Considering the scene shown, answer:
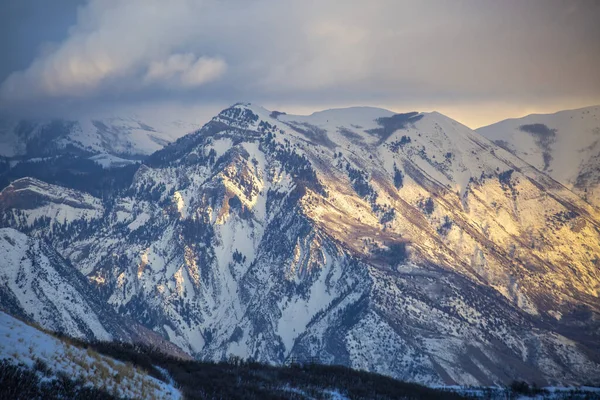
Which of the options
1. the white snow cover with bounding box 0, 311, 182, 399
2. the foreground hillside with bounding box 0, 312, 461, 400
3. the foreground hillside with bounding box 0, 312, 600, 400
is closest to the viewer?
the foreground hillside with bounding box 0, 312, 461, 400

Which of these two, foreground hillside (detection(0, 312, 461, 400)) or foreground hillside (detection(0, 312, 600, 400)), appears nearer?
foreground hillside (detection(0, 312, 461, 400))

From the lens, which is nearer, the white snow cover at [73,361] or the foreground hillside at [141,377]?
the foreground hillside at [141,377]

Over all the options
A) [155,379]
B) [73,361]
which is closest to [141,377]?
[155,379]

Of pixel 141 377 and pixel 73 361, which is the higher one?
pixel 73 361

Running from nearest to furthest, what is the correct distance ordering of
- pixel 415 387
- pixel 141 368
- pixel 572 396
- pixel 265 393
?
pixel 141 368, pixel 265 393, pixel 572 396, pixel 415 387

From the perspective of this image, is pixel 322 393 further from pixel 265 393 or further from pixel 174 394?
pixel 174 394

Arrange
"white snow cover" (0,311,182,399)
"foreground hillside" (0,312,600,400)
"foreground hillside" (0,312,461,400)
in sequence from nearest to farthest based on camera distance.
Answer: "foreground hillside" (0,312,461,400) < "foreground hillside" (0,312,600,400) < "white snow cover" (0,311,182,399)

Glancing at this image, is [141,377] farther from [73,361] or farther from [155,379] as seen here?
[73,361]

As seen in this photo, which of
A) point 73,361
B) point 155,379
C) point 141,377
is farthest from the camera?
point 155,379

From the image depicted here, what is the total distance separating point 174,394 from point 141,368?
27.6 feet

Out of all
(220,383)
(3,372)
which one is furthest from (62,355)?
(220,383)

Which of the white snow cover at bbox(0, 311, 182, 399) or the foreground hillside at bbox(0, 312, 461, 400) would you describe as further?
the white snow cover at bbox(0, 311, 182, 399)

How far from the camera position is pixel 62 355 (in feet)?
230

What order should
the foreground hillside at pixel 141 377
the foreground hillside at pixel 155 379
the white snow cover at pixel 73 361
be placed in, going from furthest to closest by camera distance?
Result: the white snow cover at pixel 73 361, the foreground hillside at pixel 155 379, the foreground hillside at pixel 141 377
